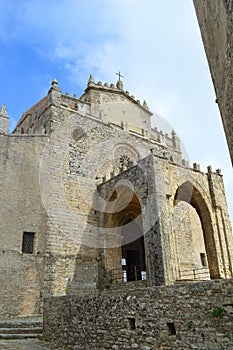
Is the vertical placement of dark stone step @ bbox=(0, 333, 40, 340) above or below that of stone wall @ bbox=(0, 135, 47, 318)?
below

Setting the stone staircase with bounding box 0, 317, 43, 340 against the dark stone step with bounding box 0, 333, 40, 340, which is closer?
the dark stone step with bounding box 0, 333, 40, 340

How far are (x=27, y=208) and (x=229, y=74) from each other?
1131 centimetres

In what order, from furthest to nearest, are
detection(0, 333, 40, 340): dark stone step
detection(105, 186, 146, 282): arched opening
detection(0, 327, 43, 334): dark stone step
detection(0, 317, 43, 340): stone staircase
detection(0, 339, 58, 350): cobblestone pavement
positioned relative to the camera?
1. detection(105, 186, 146, 282): arched opening
2. detection(0, 327, 43, 334): dark stone step
3. detection(0, 317, 43, 340): stone staircase
4. detection(0, 333, 40, 340): dark stone step
5. detection(0, 339, 58, 350): cobblestone pavement

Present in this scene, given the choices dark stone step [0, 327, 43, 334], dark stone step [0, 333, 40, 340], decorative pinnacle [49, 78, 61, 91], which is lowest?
dark stone step [0, 333, 40, 340]

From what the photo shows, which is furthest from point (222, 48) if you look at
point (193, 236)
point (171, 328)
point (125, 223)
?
point (193, 236)

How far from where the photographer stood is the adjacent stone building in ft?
11.1

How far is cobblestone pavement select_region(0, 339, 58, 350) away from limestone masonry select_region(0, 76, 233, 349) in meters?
0.58

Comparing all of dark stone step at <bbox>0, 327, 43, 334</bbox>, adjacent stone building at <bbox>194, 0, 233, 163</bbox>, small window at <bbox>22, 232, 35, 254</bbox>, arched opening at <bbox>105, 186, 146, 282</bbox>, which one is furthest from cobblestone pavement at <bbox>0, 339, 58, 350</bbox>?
adjacent stone building at <bbox>194, 0, 233, 163</bbox>

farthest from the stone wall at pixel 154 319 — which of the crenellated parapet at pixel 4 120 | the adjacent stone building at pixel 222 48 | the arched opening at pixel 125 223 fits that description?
the crenellated parapet at pixel 4 120

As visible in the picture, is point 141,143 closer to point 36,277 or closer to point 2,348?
point 36,277

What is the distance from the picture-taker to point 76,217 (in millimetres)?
14953

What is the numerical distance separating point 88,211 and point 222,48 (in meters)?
12.5

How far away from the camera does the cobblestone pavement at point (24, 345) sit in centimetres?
788

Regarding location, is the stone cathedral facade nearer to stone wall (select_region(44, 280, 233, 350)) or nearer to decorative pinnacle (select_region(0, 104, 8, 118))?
decorative pinnacle (select_region(0, 104, 8, 118))
